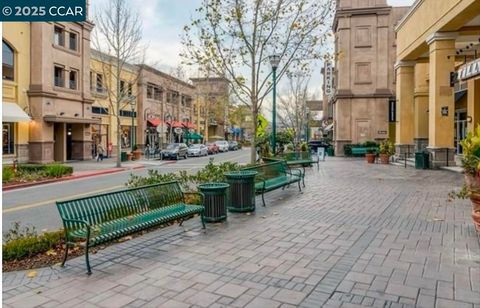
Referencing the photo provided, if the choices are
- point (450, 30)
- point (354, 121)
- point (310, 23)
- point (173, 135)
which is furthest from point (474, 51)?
point (173, 135)

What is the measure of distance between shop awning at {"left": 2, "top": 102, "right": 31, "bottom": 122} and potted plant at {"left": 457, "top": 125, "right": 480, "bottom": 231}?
23980 mm

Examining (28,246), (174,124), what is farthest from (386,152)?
(174,124)

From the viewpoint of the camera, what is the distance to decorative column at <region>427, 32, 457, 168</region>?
18906 millimetres

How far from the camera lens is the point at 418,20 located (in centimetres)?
2166

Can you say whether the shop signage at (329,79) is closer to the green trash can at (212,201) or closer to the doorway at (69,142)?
the doorway at (69,142)

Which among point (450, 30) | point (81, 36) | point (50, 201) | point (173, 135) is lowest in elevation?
point (50, 201)

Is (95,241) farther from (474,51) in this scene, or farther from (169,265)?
(474,51)

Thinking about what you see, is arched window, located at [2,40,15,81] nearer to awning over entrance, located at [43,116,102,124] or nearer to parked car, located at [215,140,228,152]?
awning over entrance, located at [43,116,102,124]

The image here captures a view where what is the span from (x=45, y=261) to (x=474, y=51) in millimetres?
25947

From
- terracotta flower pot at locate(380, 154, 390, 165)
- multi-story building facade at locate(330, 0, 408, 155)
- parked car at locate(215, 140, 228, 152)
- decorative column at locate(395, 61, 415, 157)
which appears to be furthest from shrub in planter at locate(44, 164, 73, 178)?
parked car at locate(215, 140, 228, 152)

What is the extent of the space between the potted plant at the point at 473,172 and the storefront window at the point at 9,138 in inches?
1043

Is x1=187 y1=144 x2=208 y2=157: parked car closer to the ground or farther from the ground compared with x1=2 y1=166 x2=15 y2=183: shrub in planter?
farther from the ground

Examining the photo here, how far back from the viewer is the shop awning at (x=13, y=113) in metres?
23.6

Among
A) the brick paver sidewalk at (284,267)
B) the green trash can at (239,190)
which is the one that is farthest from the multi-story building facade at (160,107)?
the brick paver sidewalk at (284,267)
